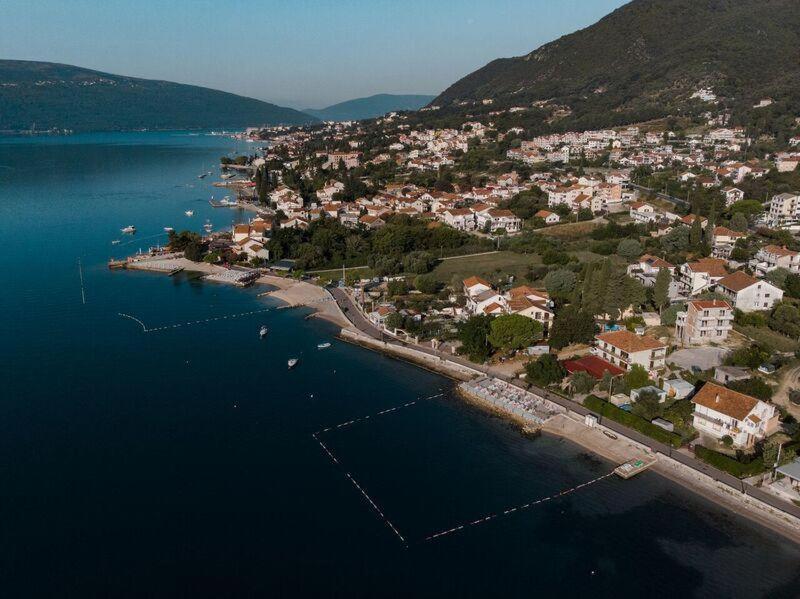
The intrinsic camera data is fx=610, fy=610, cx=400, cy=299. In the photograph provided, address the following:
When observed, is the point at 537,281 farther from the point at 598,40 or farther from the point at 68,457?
the point at 598,40

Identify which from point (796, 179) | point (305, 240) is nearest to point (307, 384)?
point (305, 240)

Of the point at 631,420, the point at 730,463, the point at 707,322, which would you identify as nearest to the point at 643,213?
the point at 707,322

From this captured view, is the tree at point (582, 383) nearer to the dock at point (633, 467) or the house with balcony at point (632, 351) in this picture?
the house with balcony at point (632, 351)

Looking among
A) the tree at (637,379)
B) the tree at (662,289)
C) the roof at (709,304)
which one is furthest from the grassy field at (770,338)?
the tree at (637,379)

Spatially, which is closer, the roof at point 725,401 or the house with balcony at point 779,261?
the roof at point 725,401

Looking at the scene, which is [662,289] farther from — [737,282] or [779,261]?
[779,261]

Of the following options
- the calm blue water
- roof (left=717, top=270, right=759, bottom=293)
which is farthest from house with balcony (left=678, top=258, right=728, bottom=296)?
the calm blue water
